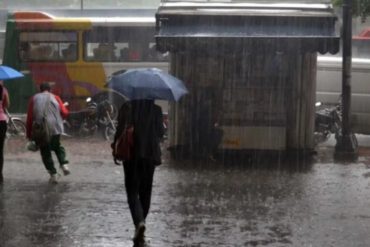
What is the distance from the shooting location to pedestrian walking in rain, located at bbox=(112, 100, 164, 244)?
9.16m

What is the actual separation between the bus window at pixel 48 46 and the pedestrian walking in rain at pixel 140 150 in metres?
13.4

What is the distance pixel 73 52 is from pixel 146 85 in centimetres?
1335

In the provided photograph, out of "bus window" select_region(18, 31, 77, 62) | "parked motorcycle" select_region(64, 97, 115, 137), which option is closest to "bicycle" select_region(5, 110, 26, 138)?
"parked motorcycle" select_region(64, 97, 115, 137)

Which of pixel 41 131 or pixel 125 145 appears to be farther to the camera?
pixel 41 131

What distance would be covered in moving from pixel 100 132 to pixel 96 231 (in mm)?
10471

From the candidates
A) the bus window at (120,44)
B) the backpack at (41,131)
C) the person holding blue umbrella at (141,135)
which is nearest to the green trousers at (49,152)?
the backpack at (41,131)

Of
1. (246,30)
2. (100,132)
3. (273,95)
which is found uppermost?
(246,30)

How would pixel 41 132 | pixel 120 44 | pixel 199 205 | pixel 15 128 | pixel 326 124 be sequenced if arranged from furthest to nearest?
pixel 120 44, pixel 15 128, pixel 326 124, pixel 41 132, pixel 199 205

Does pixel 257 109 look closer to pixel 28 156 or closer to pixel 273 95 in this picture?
pixel 273 95

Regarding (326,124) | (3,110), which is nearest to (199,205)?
(3,110)

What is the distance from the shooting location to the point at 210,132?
15.9m

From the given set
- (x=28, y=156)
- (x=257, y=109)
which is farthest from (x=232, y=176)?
(x=28, y=156)

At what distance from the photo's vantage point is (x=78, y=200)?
1163 centimetres

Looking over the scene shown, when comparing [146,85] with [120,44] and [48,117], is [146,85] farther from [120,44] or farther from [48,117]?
[120,44]
